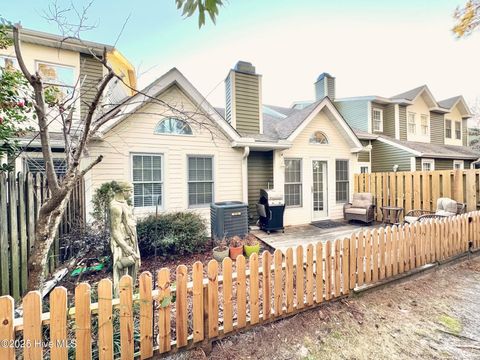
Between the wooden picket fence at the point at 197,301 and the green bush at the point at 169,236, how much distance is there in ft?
7.04

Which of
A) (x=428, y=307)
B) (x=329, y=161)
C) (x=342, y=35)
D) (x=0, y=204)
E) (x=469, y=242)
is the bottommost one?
(x=428, y=307)

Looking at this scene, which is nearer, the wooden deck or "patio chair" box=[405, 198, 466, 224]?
the wooden deck

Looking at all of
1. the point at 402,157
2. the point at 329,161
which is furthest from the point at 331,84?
the point at 329,161

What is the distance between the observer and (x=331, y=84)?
13828mm

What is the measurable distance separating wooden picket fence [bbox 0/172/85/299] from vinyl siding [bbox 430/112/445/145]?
65.0ft

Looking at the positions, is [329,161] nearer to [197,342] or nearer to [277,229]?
[277,229]

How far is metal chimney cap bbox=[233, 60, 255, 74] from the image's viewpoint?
859 centimetres

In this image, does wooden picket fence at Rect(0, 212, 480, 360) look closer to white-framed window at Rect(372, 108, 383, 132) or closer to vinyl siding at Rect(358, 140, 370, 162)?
vinyl siding at Rect(358, 140, 370, 162)

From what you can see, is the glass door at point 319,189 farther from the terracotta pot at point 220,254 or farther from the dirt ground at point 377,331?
the dirt ground at point 377,331

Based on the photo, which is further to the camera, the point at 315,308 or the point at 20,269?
the point at 315,308

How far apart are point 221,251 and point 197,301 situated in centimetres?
267

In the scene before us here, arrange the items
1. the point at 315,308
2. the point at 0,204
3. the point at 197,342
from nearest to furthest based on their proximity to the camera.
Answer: the point at 197,342 → the point at 0,204 → the point at 315,308

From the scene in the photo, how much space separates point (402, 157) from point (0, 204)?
1413cm

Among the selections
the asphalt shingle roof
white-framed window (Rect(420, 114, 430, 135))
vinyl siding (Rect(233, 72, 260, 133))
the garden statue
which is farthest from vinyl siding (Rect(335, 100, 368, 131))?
the garden statue
